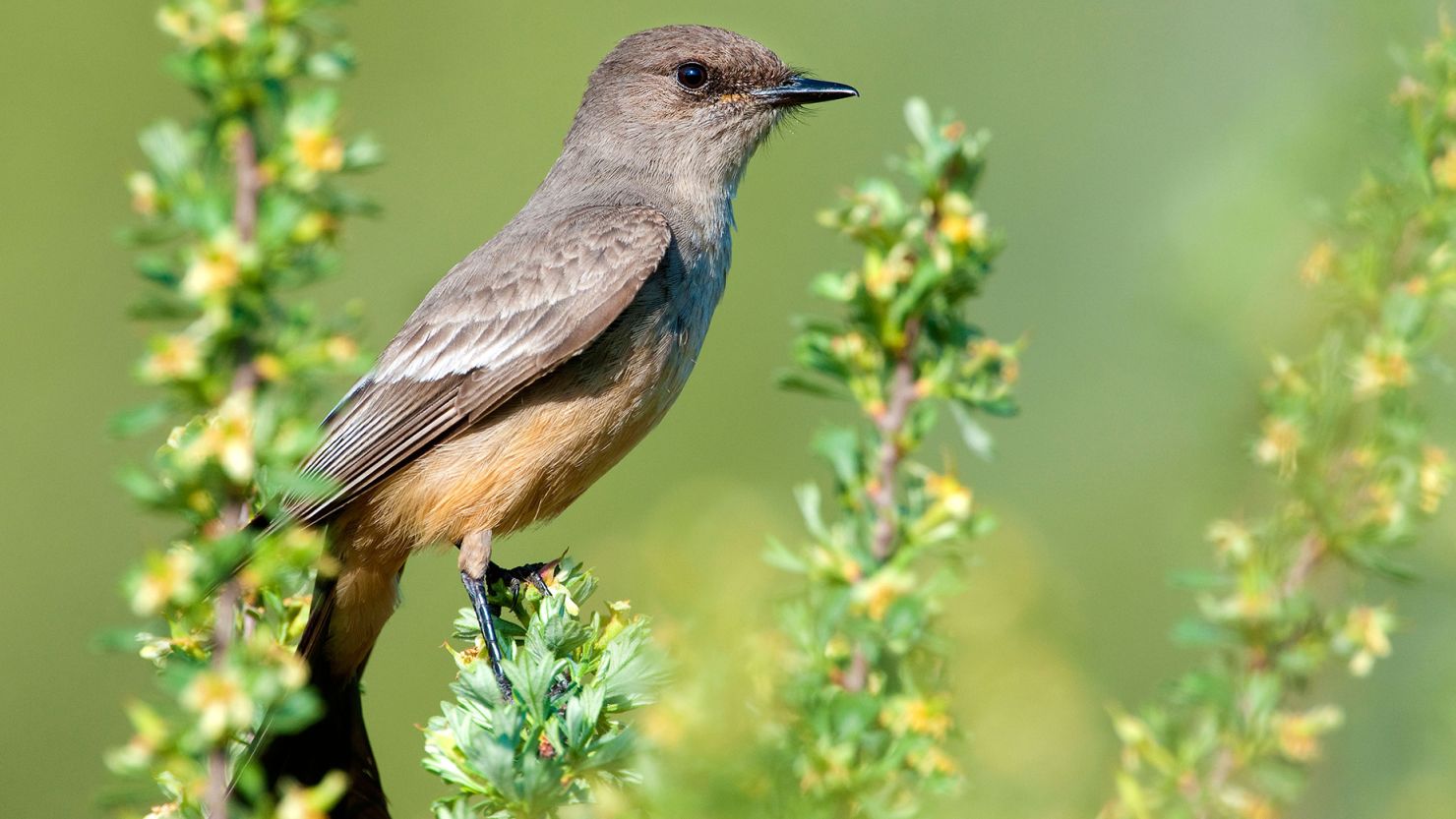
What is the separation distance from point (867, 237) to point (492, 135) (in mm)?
9348

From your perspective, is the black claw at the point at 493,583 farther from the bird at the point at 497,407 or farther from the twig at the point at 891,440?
the twig at the point at 891,440

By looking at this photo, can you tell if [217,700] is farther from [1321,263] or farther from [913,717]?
[1321,263]

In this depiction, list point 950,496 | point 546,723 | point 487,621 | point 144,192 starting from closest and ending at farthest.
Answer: point 144,192
point 950,496
point 546,723
point 487,621

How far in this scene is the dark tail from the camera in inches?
161

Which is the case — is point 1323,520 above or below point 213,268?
below

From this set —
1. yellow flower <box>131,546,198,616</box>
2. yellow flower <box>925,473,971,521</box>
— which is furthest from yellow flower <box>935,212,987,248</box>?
yellow flower <box>131,546,198,616</box>

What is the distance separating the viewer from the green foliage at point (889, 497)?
1.53m

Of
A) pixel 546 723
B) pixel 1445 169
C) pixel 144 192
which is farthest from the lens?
pixel 546 723

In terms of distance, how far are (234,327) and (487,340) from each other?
3.75m

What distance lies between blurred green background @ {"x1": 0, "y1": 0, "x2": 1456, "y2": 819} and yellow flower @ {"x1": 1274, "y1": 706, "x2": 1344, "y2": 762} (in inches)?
9.1

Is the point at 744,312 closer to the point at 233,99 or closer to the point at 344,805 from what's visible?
the point at 344,805

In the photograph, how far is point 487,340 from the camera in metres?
5.17

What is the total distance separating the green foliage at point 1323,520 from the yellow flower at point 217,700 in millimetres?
937

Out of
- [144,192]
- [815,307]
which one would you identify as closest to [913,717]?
[144,192]
